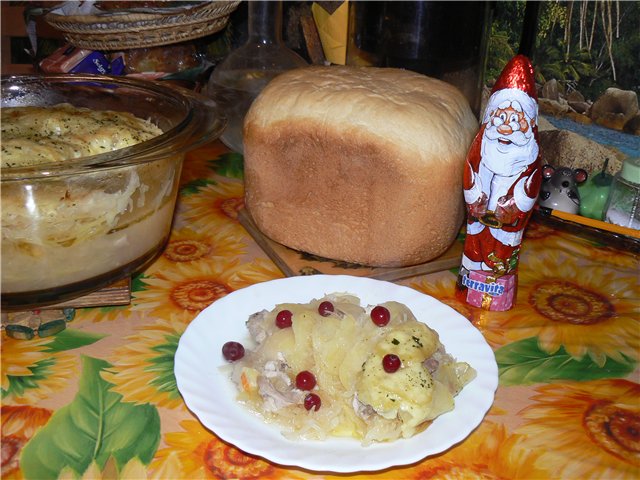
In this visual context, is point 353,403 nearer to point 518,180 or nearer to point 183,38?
point 518,180

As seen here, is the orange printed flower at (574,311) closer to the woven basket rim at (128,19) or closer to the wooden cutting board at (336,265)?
the wooden cutting board at (336,265)

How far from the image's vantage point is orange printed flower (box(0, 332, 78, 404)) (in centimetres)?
107

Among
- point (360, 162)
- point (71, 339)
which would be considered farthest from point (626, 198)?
point (71, 339)

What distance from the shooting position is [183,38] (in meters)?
2.03

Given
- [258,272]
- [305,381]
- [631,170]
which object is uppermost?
[631,170]

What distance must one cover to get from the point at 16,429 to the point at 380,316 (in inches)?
23.3

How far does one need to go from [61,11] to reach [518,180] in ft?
5.36

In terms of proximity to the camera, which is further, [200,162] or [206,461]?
[200,162]

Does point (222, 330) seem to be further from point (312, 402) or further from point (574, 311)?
point (574, 311)

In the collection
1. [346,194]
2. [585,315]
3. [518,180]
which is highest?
[518,180]

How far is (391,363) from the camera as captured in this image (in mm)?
937

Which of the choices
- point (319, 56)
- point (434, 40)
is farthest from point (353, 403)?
point (319, 56)

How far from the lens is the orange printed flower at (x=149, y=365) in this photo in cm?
107

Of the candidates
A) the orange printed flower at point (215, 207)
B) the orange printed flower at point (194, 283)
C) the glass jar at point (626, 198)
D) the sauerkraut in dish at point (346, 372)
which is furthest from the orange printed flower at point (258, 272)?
the glass jar at point (626, 198)
